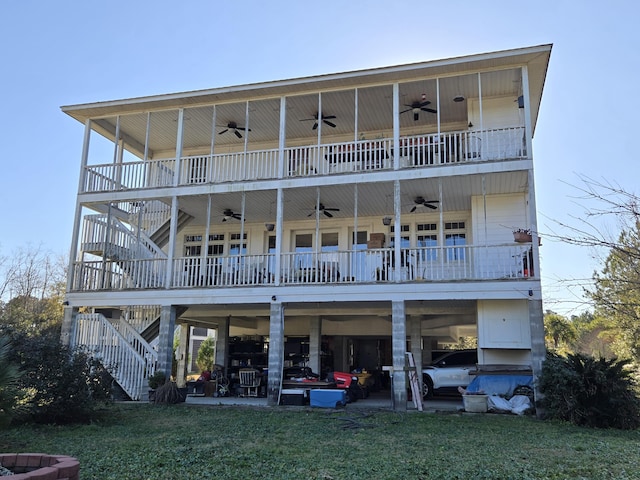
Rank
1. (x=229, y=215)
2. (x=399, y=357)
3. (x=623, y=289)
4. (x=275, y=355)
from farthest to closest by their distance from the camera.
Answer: (x=229, y=215)
(x=275, y=355)
(x=399, y=357)
(x=623, y=289)

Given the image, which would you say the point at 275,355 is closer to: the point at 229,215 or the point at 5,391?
the point at 229,215

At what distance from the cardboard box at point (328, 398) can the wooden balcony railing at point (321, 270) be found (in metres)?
2.80

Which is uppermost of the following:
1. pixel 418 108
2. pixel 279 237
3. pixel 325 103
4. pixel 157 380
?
pixel 325 103

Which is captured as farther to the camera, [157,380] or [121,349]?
[121,349]

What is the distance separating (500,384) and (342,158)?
7.70 meters

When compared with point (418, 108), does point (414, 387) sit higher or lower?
lower

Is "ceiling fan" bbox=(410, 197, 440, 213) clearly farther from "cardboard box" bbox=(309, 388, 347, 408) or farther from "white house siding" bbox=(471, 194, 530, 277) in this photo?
"cardboard box" bbox=(309, 388, 347, 408)

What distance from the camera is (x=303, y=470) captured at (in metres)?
6.96

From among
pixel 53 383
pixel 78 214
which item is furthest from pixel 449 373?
pixel 78 214

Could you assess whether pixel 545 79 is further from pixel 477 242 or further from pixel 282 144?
pixel 282 144

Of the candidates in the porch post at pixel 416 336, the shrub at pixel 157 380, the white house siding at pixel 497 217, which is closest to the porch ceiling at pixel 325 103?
the white house siding at pixel 497 217

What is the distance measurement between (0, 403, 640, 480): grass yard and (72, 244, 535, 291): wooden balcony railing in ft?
12.3

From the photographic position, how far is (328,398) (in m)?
13.9

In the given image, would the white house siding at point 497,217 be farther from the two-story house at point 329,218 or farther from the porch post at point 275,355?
the porch post at point 275,355
